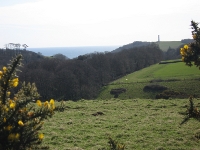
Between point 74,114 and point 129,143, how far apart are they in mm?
6077

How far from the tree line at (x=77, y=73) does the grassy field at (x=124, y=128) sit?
3100cm

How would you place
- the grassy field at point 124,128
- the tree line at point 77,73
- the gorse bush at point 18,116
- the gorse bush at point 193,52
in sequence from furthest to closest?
the tree line at point 77,73 < the grassy field at point 124,128 < the gorse bush at point 193,52 < the gorse bush at point 18,116

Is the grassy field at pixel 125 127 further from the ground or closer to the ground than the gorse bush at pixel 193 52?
closer to the ground

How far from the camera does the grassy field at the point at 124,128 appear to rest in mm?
11516

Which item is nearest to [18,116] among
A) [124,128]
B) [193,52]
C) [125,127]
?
[193,52]

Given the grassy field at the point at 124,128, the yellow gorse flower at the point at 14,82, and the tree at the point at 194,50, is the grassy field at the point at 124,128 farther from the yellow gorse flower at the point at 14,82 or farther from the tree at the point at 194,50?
the yellow gorse flower at the point at 14,82

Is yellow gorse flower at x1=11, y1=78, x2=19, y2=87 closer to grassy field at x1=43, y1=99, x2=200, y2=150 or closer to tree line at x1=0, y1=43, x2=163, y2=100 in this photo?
grassy field at x1=43, y1=99, x2=200, y2=150

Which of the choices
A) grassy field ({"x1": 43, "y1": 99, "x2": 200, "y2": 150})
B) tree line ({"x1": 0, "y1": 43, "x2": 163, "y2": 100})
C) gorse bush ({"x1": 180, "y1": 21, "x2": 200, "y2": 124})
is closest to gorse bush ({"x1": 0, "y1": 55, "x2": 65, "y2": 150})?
gorse bush ({"x1": 180, "y1": 21, "x2": 200, "y2": 124})

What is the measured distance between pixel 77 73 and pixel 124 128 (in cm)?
4615

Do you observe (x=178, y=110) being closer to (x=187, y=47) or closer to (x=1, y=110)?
(x=187, y=47)

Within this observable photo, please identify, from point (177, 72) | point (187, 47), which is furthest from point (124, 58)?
point (187, 47)

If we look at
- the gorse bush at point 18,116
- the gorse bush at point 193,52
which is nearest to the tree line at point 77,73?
the gorse bush at point 193,52

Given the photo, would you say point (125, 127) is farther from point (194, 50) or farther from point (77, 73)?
point (77, 73)

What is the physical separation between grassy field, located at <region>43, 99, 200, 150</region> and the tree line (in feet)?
102
